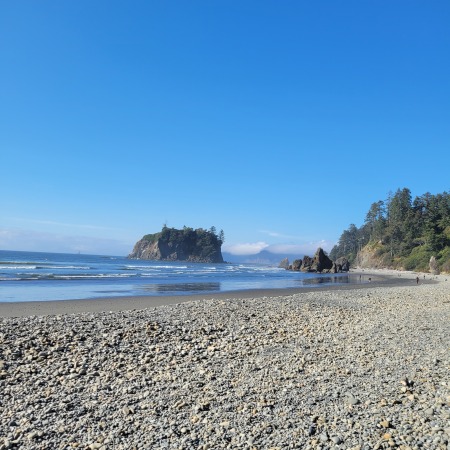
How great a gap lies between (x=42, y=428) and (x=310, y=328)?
9.37m

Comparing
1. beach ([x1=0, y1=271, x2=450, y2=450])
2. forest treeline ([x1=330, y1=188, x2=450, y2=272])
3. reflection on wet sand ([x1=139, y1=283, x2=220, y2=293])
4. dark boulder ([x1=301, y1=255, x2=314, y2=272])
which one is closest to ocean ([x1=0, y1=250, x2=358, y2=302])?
reflection on wet sand ([x1=139, y1=283, x2=220, y2=293])

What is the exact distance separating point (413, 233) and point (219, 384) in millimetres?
98781

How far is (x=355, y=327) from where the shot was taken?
1405cm

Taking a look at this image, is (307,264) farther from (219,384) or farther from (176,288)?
(219,384)

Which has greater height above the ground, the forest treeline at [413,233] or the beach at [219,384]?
the forest treeline at [413,233]

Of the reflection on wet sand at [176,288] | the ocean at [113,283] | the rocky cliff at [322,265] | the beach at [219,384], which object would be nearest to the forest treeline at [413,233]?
the rocky cliff at [322,265]

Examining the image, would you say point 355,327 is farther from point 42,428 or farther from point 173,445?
point 42,428

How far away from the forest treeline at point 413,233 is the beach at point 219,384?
65.4m

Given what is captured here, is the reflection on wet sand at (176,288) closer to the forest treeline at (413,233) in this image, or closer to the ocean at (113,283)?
the ocean at (113,283)

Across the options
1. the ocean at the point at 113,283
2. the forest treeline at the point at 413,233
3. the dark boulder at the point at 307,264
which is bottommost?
the ocean at the point at 113,283

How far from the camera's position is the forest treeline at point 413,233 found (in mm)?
76250

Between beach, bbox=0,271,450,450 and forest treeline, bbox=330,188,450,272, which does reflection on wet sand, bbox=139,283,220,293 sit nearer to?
beach, bbox=0,271,450,450

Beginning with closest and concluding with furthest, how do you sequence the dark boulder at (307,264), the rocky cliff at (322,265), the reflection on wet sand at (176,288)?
the reflection on wet sand at (176,288), the rocky cliff at (322,265), the dark boulder at (307,264)

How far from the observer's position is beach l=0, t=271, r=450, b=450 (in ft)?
18.9
